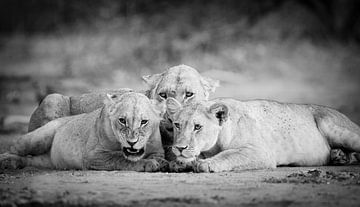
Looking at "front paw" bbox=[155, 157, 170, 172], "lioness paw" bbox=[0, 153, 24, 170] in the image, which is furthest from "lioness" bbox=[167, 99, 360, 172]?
"lioness paw" bbox=[0, 153, 24, 170]

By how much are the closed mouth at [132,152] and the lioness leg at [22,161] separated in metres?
1.79

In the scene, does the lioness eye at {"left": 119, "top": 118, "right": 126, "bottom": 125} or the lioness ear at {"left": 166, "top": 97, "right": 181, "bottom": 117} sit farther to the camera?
the lioness ear at {"left": 166, "top": 97, "right": 181, "bottom": 117}

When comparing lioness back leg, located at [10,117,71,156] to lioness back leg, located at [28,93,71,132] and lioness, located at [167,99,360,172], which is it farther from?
lioness, located at [167,99,360,172]

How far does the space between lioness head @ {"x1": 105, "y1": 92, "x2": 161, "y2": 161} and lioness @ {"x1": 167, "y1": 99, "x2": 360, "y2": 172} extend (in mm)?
283

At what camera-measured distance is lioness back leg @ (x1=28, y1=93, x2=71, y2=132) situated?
34.5ft

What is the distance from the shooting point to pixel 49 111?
1055 cm

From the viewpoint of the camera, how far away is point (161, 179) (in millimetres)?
6633

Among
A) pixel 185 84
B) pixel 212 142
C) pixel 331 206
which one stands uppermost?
pixel 185 84

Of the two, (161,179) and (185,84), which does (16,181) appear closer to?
(161,179)

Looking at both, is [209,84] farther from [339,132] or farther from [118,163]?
[118,163]

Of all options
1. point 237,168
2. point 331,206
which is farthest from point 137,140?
point 331,206

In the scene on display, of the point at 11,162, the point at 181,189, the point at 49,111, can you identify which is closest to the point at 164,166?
the point at 181,189

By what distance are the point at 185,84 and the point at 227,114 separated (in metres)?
1.05

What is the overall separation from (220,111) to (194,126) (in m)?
0.44
